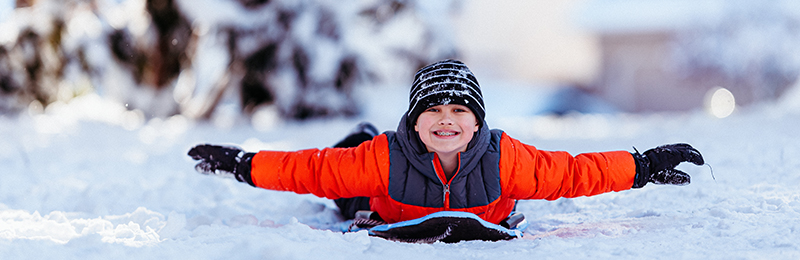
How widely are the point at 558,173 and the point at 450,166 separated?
0.41 metres

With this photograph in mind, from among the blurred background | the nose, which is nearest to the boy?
the nose

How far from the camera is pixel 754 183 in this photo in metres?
3.03

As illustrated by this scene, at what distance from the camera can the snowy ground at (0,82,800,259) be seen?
1.93 metres

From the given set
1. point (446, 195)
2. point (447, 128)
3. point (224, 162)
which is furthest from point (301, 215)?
point (447, 128)

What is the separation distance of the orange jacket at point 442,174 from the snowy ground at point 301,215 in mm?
177

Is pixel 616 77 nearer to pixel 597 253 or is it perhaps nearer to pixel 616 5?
pixel 616 5

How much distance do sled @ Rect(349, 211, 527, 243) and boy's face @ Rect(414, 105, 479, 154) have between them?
0.25 metres

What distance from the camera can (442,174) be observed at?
2348mm

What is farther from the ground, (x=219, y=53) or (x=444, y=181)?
(x=219, y=53)

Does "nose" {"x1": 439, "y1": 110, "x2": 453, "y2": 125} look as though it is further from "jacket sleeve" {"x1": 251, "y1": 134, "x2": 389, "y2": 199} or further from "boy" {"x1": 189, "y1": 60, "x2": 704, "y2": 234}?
"jacket sleeve" {"x1": 251, "y1": 134, "x2": 389, "y2": 199}

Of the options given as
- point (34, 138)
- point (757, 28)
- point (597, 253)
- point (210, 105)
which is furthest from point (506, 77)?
point (597, 253)

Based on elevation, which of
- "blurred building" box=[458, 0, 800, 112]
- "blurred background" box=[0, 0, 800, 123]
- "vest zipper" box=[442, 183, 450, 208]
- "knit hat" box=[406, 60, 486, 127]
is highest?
"blurred building" box=[458, 0, 800, 112]

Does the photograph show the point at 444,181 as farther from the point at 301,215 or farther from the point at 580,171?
the point at 301,215

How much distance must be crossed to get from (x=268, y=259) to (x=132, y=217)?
1154 mm
